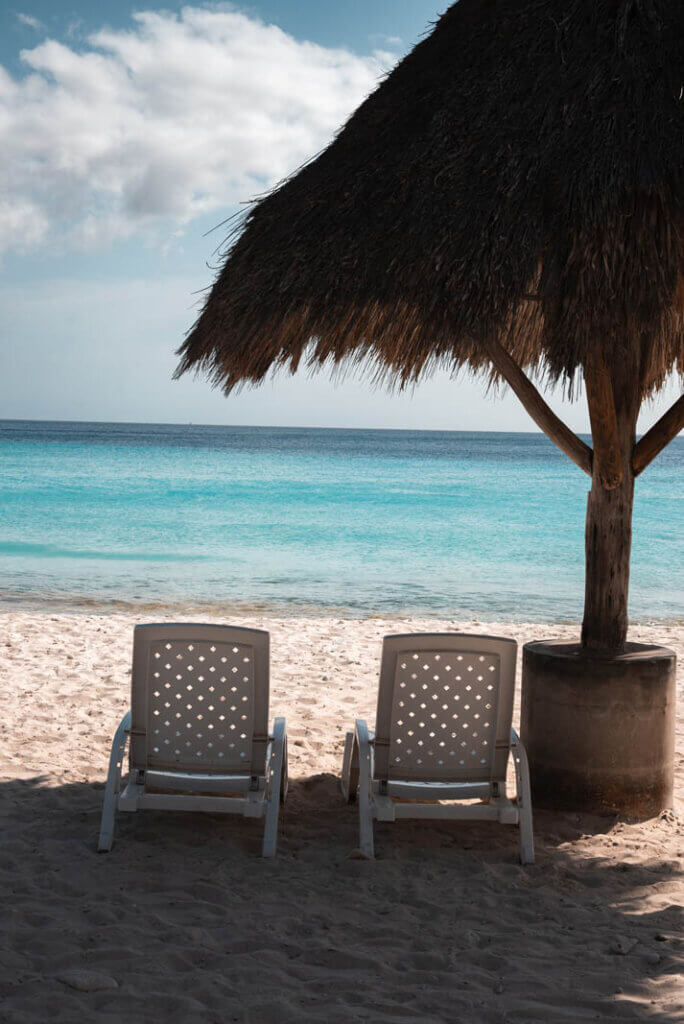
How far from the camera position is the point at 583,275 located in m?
2.73

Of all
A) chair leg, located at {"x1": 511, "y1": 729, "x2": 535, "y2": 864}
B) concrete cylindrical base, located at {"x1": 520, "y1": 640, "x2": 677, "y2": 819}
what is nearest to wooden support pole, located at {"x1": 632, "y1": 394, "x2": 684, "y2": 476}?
concrete cylindrical base, located at {"x1": 520, "y1": 640, "x2": 677, "y2": 819}

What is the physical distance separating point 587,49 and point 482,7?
991 mm

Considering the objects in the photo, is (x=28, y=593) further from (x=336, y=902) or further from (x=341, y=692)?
(x=336, y=902)

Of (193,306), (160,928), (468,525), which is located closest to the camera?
(160,928)

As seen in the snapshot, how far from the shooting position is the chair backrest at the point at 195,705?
9.91ft

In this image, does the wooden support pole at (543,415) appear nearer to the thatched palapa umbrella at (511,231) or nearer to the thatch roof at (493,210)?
the thatched palapa umbrella at (511,231)

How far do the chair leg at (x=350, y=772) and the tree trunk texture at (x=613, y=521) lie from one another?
102cm

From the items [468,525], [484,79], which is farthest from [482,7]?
[468,525]

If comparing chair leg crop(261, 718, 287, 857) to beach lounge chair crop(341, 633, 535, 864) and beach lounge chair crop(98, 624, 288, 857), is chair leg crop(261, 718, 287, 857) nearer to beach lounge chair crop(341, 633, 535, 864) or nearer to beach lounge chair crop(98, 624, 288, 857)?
beach lounge chair crop(98, 624, 288, 857)

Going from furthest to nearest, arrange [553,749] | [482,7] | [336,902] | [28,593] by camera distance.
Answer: [28,593] → [482,7] → [553,749] → [336,902]

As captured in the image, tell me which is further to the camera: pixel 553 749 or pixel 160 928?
pixel 553 749

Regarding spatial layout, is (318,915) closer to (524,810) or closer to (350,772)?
(524,810)

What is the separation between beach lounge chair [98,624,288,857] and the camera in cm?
300

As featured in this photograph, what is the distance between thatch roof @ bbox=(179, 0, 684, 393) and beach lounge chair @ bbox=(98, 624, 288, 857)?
1243 millimetres
